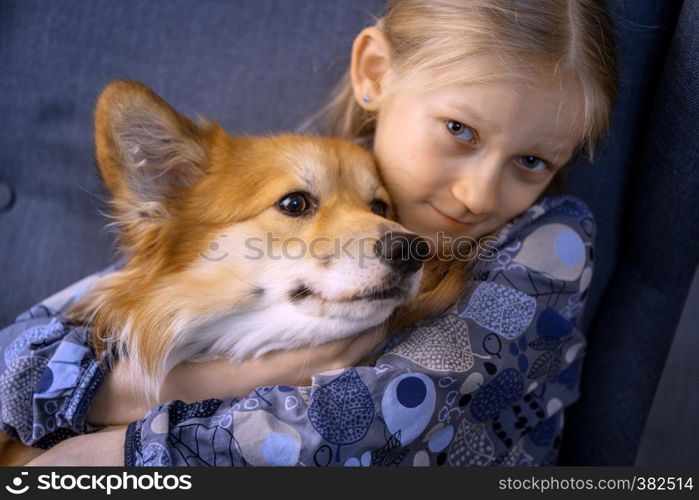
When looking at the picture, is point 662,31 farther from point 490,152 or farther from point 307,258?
point 307,258

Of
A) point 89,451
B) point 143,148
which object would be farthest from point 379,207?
point 89,451

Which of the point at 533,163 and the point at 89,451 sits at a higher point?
the point at 533,163

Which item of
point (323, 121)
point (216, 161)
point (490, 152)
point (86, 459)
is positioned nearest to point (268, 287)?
point (216, 161)

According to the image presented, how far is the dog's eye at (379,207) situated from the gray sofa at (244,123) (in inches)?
21.4

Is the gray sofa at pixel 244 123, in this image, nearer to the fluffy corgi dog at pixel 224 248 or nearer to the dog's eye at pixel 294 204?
the fluffy corgi dog at pixel 224 248

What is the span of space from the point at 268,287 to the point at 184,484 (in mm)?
451

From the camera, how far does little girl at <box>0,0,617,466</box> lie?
4.03 ft

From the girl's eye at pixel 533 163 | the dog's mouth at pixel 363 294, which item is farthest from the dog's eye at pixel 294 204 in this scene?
the girl's eye at pixel 533 163

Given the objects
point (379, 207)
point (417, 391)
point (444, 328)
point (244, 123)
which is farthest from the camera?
point (244, 123)

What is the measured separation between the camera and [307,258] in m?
→ 1.35

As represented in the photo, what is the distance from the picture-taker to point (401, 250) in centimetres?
130

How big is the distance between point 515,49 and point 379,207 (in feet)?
1.72

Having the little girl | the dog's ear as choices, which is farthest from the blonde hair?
the dog's ear

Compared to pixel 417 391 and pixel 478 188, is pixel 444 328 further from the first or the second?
pixel 478 188
